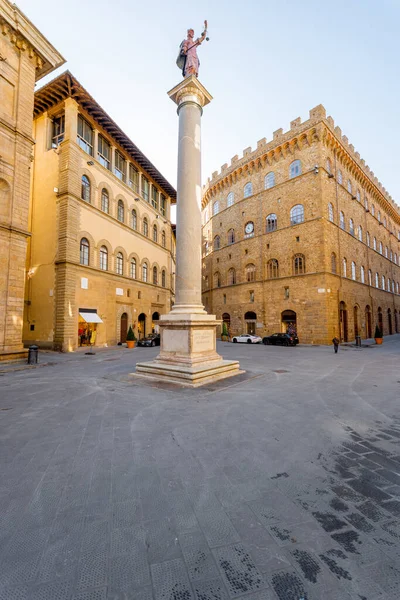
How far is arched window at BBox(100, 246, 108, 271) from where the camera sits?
21000 millimetres

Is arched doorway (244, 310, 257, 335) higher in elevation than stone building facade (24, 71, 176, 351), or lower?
lower

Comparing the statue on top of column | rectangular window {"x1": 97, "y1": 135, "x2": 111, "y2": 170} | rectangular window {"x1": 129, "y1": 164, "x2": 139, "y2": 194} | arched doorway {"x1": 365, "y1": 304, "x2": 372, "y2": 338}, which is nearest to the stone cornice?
rectangular window {"x1": 97, "y1": 135, "x2": 111, "y2": 170}

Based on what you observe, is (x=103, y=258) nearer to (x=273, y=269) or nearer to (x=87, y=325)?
(x=87, y=325)

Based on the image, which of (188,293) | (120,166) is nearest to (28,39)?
(120,166)

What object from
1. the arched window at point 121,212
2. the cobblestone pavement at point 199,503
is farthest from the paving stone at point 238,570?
the arched window at point 121,212

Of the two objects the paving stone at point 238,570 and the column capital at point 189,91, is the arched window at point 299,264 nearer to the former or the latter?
the column capital at point 189,91

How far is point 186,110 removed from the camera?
31.0 ft

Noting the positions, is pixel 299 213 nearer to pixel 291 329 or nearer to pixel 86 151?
pixel 291 329

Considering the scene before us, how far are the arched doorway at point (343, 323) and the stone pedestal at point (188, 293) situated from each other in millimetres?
20009

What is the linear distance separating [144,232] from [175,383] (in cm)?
2170

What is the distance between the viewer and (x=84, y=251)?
63.9ft

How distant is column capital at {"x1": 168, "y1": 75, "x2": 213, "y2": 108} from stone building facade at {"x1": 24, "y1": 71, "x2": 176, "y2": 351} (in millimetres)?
11222

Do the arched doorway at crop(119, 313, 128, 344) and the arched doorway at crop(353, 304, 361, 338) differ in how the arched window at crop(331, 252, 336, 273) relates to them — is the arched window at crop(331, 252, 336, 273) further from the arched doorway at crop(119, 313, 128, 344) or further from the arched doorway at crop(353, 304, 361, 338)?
the arched doorway at crop(119, 313, 128, 344)

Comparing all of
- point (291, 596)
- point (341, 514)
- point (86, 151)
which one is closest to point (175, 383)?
point (341, 514)
